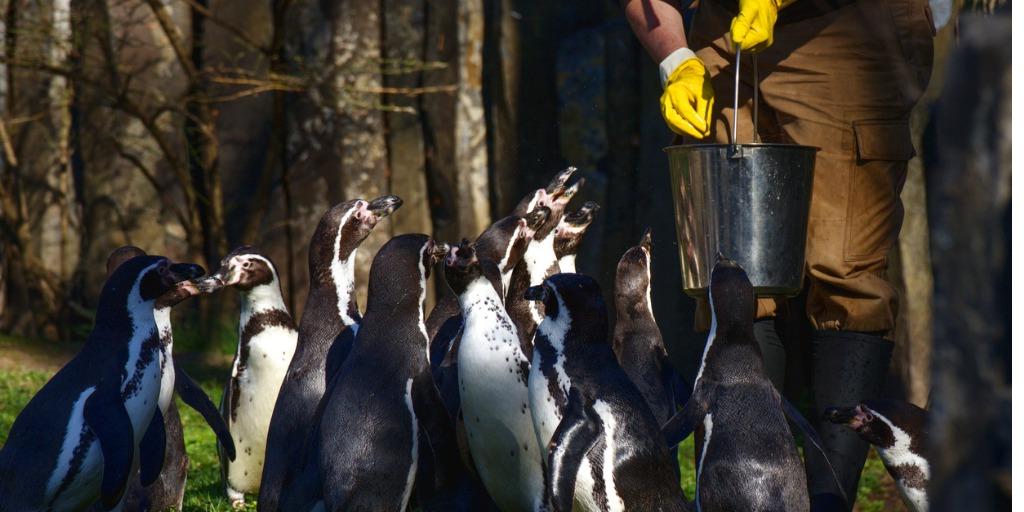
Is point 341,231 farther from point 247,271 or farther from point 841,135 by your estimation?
point 841,135

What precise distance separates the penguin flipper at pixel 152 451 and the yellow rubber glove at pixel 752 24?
216 cm

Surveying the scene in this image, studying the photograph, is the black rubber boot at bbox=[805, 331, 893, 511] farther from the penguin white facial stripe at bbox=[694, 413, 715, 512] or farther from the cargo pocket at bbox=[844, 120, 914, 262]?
the penguin white facial stripe at bbox=[694, 413, 715, 512]

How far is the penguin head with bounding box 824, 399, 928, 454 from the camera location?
12.1 feet

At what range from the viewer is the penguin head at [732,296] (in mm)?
3684

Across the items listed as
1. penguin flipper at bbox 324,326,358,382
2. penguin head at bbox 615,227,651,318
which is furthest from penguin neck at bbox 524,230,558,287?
penguin flipper at bbox 324,326,358,382

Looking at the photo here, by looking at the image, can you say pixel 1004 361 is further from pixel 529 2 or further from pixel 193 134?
pixel 193 134

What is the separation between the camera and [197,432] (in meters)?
6.38

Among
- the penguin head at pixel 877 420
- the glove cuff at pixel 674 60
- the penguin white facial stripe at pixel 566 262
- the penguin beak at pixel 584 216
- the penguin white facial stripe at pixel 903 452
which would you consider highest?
the glove cuff at pixel 674 60

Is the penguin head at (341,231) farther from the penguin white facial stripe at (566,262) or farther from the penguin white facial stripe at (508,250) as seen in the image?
the penguin white facial stripe at (566,262)

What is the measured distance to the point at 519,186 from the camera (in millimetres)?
7730

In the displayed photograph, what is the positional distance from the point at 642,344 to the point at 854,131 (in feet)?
4.12

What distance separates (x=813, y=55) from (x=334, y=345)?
6.09 feet

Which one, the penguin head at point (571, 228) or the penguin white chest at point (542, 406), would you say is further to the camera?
the penguin head at point (571, 228)

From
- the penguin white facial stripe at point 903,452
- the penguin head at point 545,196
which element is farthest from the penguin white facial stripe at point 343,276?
the penguin white facial stripe at point 903,452
